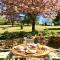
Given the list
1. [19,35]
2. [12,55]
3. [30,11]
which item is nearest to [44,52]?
[12,55]

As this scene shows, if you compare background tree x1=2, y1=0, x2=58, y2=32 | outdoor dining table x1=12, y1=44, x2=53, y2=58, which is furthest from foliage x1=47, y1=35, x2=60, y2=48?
outdoor dining table x1=12, y1=44, x2=53, y2=58

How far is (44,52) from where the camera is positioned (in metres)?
11.1

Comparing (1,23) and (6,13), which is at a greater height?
(6,13)

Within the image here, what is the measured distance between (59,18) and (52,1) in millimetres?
12584

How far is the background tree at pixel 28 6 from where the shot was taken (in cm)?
2508

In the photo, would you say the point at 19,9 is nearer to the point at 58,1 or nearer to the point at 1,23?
the point at 58,1

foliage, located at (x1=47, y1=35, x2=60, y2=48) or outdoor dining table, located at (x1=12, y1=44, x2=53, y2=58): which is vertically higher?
outdoor dining table, located at (x1=12, y1=44, x2=53, y2=58)

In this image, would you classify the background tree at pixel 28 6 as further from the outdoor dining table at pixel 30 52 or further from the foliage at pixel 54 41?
the outdoor dining table at pixel 30 52

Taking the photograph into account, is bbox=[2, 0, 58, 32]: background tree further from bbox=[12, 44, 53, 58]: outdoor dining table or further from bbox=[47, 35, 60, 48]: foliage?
bbox=[12, 44, 53, 58]: outdoor dining table

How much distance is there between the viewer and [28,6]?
2547 cm

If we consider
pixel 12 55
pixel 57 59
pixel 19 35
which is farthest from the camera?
pixel 19 35

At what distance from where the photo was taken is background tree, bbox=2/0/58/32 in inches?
987

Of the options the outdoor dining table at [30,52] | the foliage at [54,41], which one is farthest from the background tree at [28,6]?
the outdoor dining table at [30,52]

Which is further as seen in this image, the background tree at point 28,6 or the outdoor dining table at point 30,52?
the background tree at point 28,6
